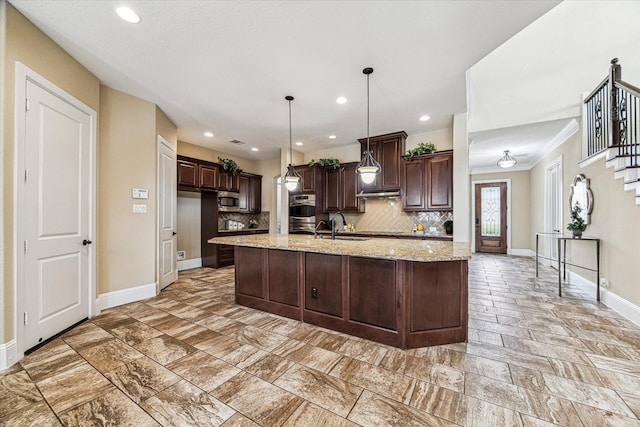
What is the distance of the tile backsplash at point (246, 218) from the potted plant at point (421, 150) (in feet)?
13.4

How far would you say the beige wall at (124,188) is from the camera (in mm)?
3281

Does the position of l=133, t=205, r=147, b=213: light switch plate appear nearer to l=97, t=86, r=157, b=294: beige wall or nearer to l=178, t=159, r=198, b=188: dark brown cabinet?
l=97, t=86, r=157, b=294: beige wall

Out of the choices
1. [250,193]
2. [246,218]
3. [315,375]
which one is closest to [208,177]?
[250,193]

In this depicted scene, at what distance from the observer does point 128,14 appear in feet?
6.88

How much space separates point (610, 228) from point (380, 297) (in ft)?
11.3

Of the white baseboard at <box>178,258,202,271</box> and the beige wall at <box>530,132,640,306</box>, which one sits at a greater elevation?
the beige wall at <box>530,132,640,306</box>

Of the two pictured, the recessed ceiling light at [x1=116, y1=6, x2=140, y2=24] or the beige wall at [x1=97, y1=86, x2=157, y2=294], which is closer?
the recessed ceiling light at [x1=116, y1=6, x2=140, y2=24]

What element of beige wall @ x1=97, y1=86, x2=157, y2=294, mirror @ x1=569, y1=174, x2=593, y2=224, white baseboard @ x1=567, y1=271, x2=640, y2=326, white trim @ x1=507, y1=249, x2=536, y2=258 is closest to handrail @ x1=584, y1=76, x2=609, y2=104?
mirror @ x1=569, y1=174, x2=593, y2=224

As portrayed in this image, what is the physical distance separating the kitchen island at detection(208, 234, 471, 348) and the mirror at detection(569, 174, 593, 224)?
118 inches

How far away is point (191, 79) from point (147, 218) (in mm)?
2038

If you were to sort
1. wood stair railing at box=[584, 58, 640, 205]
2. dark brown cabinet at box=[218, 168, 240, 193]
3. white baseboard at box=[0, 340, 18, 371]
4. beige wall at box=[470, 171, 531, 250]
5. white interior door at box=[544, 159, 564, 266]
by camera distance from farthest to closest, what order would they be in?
beige wall at box=[470, 171, 531, 250]
dark brown cabinet at box=[218, 168, 240, 193]
white interior door at box=[544, 159, 564, 266]
wood stair railing at box=[584, 58, 640, 205]
white baseboard at box=[0, 340, 18, 371]

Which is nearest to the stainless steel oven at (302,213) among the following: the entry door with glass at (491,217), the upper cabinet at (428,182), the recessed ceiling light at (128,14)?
the upper cabinet at (428,182)

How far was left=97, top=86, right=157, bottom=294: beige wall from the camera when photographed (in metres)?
3.28

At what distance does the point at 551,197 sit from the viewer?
585 centimetres
